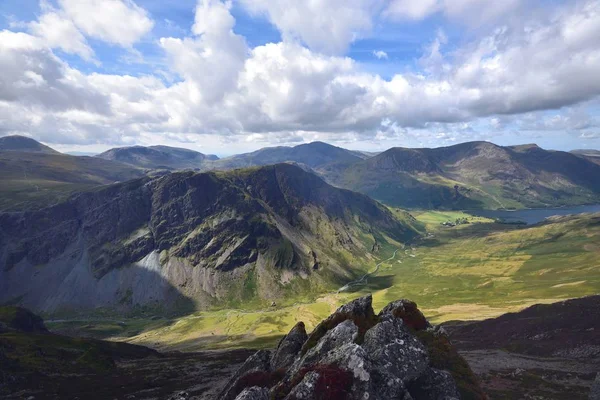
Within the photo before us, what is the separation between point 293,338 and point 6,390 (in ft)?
255

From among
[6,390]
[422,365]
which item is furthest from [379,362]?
[6,390]

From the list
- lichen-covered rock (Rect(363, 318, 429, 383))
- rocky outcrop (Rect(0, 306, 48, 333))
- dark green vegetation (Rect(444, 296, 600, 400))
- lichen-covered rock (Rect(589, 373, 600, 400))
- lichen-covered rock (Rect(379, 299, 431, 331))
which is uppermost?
lichen-covered rock (Rect(363, 318, 429, 383))

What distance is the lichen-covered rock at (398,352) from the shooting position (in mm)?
33500

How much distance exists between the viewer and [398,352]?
34844mm

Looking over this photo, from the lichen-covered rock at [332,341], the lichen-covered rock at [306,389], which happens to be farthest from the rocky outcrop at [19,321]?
the lichen-covered rock at [306,389]

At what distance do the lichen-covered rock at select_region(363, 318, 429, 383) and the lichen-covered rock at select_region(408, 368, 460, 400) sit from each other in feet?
2.37

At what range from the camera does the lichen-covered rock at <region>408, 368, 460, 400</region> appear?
1303 inches

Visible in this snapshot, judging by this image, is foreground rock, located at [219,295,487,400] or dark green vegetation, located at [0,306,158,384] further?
dark green vegetation, located at [0,306,158,384]

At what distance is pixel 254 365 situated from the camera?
55.6 meters

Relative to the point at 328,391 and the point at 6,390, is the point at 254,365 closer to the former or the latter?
the point at 328,391

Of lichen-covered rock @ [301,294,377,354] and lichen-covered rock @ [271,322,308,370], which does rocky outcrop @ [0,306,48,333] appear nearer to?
lichen-covered rock @ [271,322,308,370]

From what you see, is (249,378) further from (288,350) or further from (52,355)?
(52,355)

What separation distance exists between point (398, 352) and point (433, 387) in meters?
4.15

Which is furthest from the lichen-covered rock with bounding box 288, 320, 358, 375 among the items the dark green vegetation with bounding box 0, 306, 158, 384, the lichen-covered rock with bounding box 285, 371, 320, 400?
the dark green vegetation with bounding box 0, 306, 158, 384
